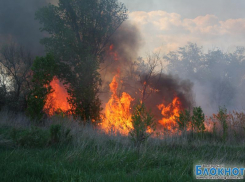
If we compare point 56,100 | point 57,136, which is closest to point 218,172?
point 57,136

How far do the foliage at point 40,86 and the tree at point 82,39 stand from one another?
2.36 meters

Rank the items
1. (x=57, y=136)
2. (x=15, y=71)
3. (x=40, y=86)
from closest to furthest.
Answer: (x=57, y=136), (x=40, y=86), (x=15, y=71)

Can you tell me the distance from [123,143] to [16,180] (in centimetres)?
453

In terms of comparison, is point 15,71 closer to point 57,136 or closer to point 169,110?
point 169,110

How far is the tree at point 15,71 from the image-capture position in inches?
720

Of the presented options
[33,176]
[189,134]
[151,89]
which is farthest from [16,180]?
[151,89]

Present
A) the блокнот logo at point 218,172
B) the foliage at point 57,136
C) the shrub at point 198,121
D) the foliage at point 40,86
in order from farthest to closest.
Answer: the foliage at point 40,86 → the shrub at point 198,121 → the foliage at point 57,136 → the блокнот logo at point 218,172

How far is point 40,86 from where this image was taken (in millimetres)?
13859

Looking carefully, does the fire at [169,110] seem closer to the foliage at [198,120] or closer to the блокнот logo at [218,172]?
the foliage at [198,120]

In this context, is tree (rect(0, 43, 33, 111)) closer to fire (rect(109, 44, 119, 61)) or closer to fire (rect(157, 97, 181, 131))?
fire (rect(109, 44, 119, 61))

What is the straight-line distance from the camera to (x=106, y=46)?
1973cm

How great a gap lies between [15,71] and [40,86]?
21.4 ft

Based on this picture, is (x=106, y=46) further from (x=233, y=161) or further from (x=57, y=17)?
(x=233, y=161)

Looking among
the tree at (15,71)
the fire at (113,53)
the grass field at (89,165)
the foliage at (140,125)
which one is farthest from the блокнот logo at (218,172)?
the fire at (113,53)
